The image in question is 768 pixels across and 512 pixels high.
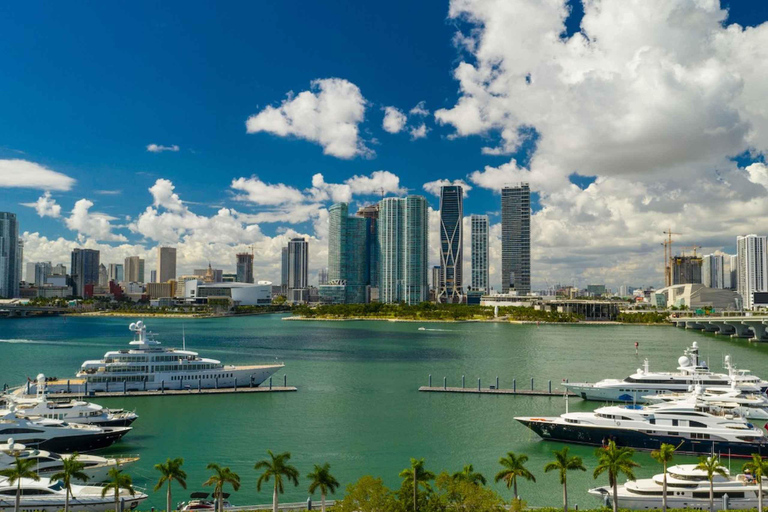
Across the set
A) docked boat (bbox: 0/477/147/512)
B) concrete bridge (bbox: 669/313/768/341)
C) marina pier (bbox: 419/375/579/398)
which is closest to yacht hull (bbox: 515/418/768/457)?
marina pier (bbox: 419/375/579/398)

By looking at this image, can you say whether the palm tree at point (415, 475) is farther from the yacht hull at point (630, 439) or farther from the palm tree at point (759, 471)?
the yacht hull at point (630, 439)

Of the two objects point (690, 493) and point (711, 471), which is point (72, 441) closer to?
point (690, 493)

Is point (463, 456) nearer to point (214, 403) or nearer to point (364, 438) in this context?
point (364, 438)

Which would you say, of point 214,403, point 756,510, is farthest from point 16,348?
point 756,510

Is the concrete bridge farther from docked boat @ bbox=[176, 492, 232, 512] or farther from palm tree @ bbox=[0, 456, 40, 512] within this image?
palm tree @ bbox=[0, 456, 40, 512]

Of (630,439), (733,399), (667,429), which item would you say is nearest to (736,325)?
(733,399)

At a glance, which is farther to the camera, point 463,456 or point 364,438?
point 364,438

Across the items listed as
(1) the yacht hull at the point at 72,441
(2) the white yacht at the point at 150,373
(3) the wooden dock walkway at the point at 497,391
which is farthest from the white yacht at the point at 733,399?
(2) the white yacht at the point at 150,373

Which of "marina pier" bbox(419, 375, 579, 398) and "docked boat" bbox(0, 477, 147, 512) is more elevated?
"docked boat" bbox(0, 477, 147, 512)
